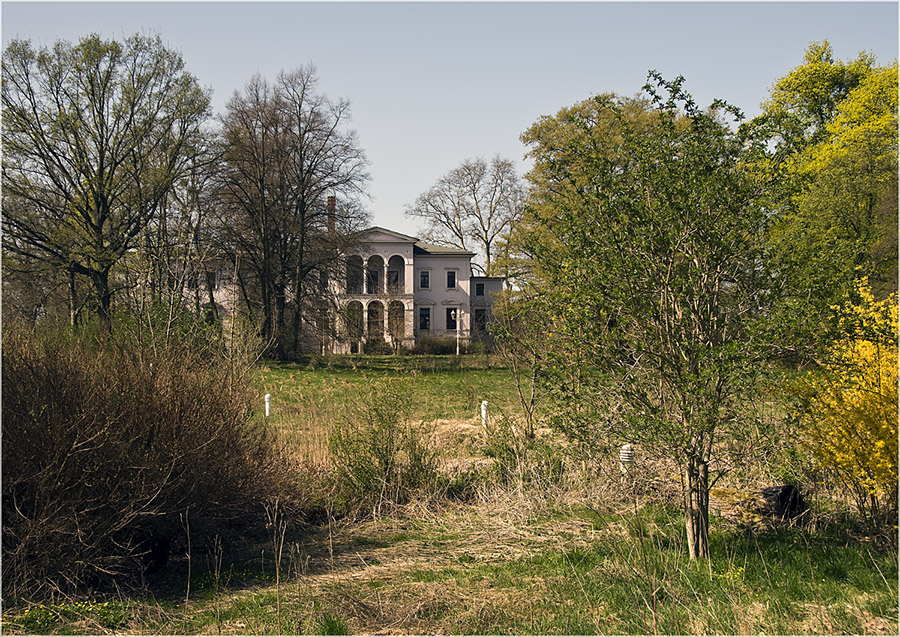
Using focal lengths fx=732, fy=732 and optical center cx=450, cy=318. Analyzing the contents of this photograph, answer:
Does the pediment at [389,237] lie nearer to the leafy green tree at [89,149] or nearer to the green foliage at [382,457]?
the leafy green tree at [89,149]

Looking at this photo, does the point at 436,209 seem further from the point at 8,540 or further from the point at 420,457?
the point at 8,540

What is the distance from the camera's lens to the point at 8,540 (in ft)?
19.6

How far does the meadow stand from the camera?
5320mm

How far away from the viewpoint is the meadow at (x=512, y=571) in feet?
17.5

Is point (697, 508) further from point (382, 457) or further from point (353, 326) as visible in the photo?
point (353, 326)

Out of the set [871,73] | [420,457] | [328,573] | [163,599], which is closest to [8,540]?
[163,599]

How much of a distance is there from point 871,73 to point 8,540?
105 feet

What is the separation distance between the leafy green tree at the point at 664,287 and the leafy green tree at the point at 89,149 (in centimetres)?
2055

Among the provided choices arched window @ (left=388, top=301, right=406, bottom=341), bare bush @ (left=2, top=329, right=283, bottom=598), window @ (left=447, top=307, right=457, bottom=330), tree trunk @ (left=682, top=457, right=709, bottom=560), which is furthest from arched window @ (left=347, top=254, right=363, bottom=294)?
tree trunk @ (left=682, top=457, right=709, bottom=560)

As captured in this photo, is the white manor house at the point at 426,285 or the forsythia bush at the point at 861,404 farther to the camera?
the white manor house at the point at 426,285

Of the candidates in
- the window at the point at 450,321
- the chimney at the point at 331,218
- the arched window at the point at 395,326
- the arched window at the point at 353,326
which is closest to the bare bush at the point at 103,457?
the chimney at the point at 331,218

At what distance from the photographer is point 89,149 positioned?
25312mm

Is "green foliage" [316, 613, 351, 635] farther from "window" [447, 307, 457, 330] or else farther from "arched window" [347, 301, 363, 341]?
"window" [447, 307, 457, 330]

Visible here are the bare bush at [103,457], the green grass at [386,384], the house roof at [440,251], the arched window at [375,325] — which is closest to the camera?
the bare bush at [103,457]
